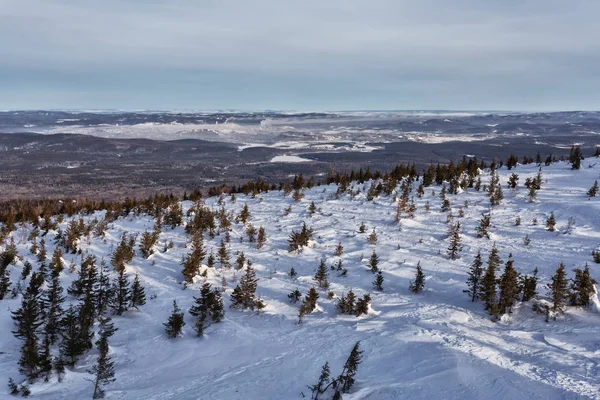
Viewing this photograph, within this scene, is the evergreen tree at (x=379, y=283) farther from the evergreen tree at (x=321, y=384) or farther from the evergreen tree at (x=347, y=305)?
the evergreen tree at (x=321, y=384)

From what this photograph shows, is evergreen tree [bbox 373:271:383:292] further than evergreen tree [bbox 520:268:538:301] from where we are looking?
Yes

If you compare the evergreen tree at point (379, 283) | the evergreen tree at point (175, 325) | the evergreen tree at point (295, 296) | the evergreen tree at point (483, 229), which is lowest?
the evergreen tree at point (175, 325)

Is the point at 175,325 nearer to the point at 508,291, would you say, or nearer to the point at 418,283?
the point at 418,283

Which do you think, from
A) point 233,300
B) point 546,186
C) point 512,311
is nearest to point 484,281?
point 512,311

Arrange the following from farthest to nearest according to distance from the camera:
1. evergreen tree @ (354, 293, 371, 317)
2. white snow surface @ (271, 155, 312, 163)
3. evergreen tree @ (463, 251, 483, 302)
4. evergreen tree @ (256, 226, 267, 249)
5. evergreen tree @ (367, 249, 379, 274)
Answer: white snow surface @ (271, 155, 312, 163) < evergreen tree @ (256, 226, 267, 249) < evergreen tree @ (367, 249, 379, 274) < evergreen tree @ (463, 251, 483, 302) < evergreen tree @ (354, 293, 371, 317)

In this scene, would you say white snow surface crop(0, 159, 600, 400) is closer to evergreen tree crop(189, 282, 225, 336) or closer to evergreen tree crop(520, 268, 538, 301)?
evergreen tree crop(520, 268, 538, 301)

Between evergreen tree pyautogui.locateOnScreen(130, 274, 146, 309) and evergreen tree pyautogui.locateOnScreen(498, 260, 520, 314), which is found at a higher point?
evergreen tree pyautogui.locateOnScreen(498, 260, 520, 314)

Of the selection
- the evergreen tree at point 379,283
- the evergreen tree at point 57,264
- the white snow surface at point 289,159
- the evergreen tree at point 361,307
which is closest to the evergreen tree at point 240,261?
the evergreen tree at point 379,283

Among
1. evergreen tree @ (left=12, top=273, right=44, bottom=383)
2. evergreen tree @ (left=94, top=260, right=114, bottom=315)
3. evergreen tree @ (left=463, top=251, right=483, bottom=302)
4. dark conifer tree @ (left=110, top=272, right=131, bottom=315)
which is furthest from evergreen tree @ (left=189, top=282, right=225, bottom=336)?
evergreen tree @ (left=463, top=251, right=483, bottom=302)
